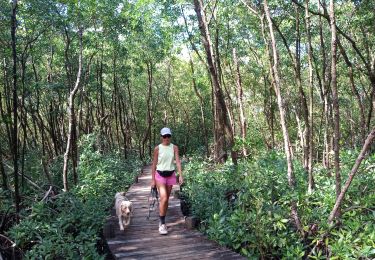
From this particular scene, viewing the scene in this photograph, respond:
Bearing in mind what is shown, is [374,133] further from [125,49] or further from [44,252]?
[125,49]

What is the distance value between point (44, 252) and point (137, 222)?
7.62ft

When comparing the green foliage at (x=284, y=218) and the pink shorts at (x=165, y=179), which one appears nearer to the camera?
the green foliage at (x=284, y=218)

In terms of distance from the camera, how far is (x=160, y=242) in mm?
6531

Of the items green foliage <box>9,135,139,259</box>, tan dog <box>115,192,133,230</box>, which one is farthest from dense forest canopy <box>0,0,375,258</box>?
tan dog <box>115,192,133,230</box>

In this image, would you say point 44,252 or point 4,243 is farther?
point 4,243

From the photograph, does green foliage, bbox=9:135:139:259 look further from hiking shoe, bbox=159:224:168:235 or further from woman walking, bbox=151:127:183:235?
woman walking, bbox=151:127:183:235

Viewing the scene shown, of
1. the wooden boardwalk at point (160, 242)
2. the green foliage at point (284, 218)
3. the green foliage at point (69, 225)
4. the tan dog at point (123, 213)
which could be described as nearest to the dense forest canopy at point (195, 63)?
the green foliage at point (284, 218)

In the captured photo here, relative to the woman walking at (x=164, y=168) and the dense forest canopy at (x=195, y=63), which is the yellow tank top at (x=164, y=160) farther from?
the dense forest canopy at (x=195, y=63)

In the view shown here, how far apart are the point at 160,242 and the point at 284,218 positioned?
2.11 meters

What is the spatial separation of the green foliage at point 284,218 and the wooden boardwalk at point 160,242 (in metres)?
0.29

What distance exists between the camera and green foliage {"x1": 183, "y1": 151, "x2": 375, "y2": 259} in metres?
5.31

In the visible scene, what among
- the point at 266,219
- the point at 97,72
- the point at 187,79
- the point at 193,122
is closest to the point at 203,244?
the point at 266,219

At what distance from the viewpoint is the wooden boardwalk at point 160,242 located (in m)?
5.78

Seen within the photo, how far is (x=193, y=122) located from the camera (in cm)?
3441
